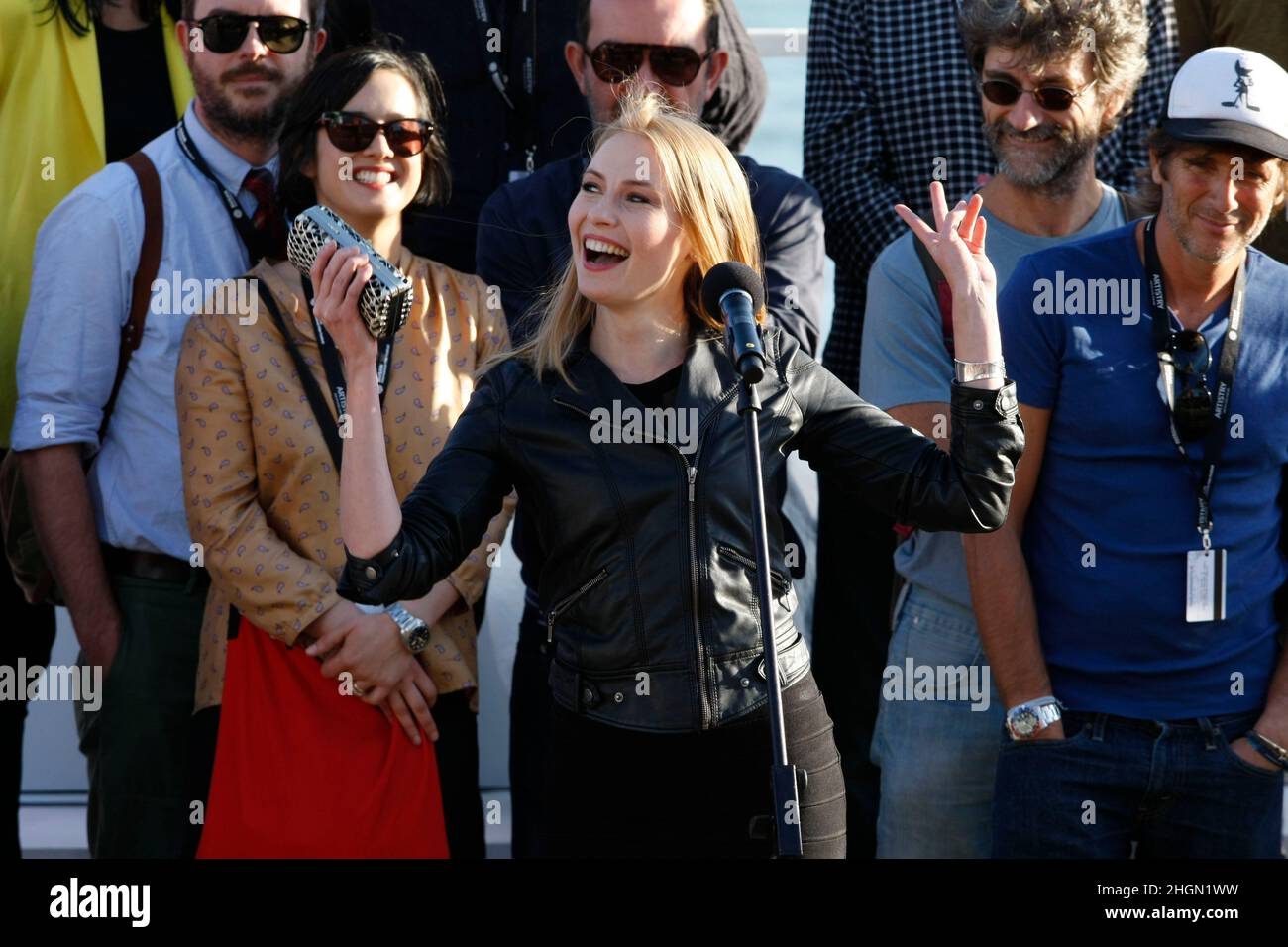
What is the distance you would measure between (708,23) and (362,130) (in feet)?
3.20

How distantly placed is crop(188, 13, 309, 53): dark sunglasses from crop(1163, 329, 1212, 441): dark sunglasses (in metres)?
2.37

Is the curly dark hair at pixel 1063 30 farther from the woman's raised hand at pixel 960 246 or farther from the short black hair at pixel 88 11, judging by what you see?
the short black hair at pixel 88 11

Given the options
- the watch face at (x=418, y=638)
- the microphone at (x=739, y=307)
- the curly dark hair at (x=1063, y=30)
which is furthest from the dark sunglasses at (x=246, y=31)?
the microphone at (x=739, y=307)

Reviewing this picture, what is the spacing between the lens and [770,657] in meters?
2.88

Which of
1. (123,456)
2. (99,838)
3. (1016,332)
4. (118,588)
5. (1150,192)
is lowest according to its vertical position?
(99,838)

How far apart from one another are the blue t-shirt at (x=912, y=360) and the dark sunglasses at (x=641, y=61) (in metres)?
0.72

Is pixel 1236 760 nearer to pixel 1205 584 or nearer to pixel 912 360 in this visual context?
pixel 1205 584

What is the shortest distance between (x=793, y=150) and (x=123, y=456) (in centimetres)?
235

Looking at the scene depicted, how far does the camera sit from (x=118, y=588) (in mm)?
4527

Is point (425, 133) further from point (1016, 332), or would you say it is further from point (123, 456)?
point (1016, 332)

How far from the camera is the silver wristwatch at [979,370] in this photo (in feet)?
10.9

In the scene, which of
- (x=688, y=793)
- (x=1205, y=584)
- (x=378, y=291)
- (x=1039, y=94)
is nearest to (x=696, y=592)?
(x=688, y=793)
